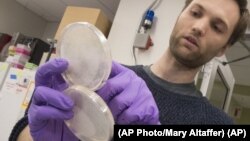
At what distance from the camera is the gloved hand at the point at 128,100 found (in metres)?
0.66

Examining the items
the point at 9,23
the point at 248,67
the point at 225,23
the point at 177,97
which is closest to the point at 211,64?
the point at 225,23

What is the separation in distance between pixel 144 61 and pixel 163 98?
4.85 feet

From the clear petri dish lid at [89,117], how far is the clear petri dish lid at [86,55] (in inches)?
1.0

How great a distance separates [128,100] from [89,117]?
0.09 metres

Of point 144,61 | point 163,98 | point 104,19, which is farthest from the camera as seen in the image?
point 104,19

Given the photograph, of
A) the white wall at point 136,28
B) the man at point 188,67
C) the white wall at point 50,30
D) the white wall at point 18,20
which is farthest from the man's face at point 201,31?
the white wall at point 50,30

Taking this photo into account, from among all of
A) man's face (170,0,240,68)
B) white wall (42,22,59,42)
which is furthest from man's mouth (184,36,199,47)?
white wall (42,22,59,42)

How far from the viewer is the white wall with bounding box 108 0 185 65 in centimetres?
254

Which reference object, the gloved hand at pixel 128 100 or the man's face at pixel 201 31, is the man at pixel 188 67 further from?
the gloved hand at pixel 128 100

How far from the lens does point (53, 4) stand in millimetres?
4289

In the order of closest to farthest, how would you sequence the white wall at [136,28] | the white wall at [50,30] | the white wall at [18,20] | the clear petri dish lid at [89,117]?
the clear petri dish lid at [89,117] → the white wall at [136,28] → the white wall at [18,20] → the white wall at [50,30]

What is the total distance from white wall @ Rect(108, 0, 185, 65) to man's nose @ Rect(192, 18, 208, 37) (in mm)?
1384

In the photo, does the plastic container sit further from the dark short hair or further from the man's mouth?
the dark short hair

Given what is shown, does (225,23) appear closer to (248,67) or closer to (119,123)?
(119,123)
